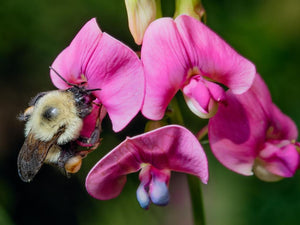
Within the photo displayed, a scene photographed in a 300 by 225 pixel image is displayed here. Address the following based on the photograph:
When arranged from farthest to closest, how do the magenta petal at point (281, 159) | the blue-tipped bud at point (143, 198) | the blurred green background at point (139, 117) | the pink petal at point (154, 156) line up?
the blurred green background at point (139, 117) → the magenta petal at point (281, 159) → the blue-tipped bud at point (143, 198) → the pink petal at point (154, 156)

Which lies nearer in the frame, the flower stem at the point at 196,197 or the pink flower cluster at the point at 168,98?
the pink flower cluster at the point at 168,98

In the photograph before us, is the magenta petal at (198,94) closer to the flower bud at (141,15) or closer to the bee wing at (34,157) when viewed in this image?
the flower bud at (141,15)

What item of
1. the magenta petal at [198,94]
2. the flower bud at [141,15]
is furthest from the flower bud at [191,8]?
the magenta petal at [198,94]

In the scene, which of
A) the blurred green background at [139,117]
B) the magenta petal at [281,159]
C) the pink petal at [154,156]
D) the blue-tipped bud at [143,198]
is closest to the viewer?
the pink petal at [154,156]

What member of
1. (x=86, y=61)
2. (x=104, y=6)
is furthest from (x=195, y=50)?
(x=104, y=6)

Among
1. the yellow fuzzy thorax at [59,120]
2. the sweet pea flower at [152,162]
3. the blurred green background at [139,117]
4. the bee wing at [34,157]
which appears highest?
the yellow fuzzy thorax at [59,120]

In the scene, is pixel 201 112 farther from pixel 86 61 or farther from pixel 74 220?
pixel 74 220

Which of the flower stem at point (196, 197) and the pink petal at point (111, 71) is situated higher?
the pink petal at point (111, 71)
